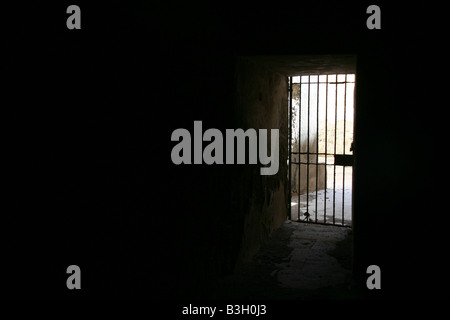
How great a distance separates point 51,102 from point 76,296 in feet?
5.02

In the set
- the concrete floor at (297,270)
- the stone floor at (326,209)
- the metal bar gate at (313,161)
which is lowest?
the concrete floor at (297,270)

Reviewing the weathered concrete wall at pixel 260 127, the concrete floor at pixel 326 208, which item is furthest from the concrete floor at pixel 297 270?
the concrete floor at pixel 326 208

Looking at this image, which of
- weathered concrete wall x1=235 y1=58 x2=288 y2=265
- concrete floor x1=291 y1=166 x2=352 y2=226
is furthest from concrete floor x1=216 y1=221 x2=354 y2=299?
concrete floor x1=291 y1=166 x2=352 y2=226

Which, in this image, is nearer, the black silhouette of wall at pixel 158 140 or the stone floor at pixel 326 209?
the black silhouette of wall at pixel 158 140

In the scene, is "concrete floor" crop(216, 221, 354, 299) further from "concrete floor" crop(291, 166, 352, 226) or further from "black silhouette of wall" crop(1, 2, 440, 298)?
"concrete floor" crop(291, 166, 352, 226)

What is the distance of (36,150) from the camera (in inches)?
137

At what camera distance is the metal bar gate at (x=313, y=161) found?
6.43 metres

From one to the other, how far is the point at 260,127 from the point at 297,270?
1.63 m

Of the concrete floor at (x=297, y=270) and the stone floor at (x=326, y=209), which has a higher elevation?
the stone floor at (x=326, y=209)

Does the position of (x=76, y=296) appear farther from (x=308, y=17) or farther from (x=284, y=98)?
(x=284, y=98)

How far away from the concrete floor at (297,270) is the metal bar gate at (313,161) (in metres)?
0.74

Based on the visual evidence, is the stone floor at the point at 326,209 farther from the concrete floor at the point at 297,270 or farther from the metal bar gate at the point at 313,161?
the concrete floor at the point at 297,270

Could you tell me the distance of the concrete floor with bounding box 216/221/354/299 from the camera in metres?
4.03

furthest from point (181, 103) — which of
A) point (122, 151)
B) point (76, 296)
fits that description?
point (76, 296)
